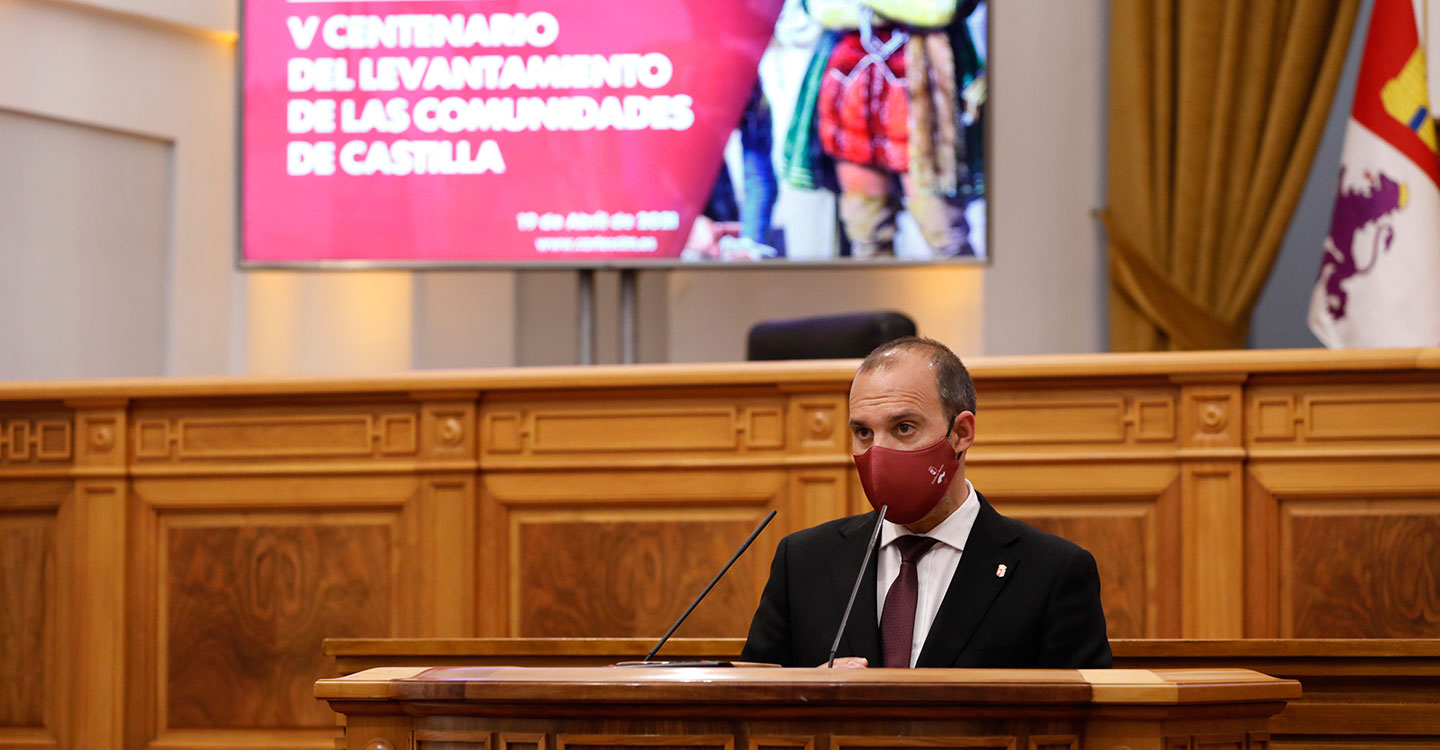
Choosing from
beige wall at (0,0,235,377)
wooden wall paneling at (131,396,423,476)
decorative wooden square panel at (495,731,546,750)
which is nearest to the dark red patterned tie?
decorative wooden square panel at (495,731,546,750)

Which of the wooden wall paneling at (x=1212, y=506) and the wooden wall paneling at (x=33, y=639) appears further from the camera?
the wooden wall paneling at (x=33, y=639)

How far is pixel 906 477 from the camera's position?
6.59 ft

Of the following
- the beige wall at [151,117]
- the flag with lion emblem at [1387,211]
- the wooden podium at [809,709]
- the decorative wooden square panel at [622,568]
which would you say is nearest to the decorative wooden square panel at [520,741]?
the wooden podium at [809,709]

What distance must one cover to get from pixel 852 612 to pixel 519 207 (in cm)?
286

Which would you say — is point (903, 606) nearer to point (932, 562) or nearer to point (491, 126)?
point (932, 562)

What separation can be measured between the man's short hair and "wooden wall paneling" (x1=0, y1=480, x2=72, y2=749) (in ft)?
8.59

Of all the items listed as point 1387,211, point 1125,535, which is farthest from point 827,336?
point 1387,211

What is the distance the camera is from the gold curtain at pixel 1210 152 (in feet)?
16.5

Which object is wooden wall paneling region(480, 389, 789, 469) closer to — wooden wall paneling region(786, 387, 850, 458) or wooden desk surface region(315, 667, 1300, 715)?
wooden wall paneling region(786, 387, 850, 458)

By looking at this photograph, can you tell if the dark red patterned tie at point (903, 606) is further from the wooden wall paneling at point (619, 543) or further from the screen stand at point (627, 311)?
the screen stand at point (627, 311)

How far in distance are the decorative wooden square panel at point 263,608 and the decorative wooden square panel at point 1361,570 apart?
7.31 ft

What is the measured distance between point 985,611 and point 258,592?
2.35 meters

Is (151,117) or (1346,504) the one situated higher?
(151,117)

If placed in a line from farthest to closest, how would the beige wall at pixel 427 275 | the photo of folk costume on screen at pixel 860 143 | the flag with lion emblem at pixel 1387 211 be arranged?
the beige wall at pixel 427 275
the photo of folk costume on screen at pixel 860 143
the flag with lion emblem at pixel 1387 211
